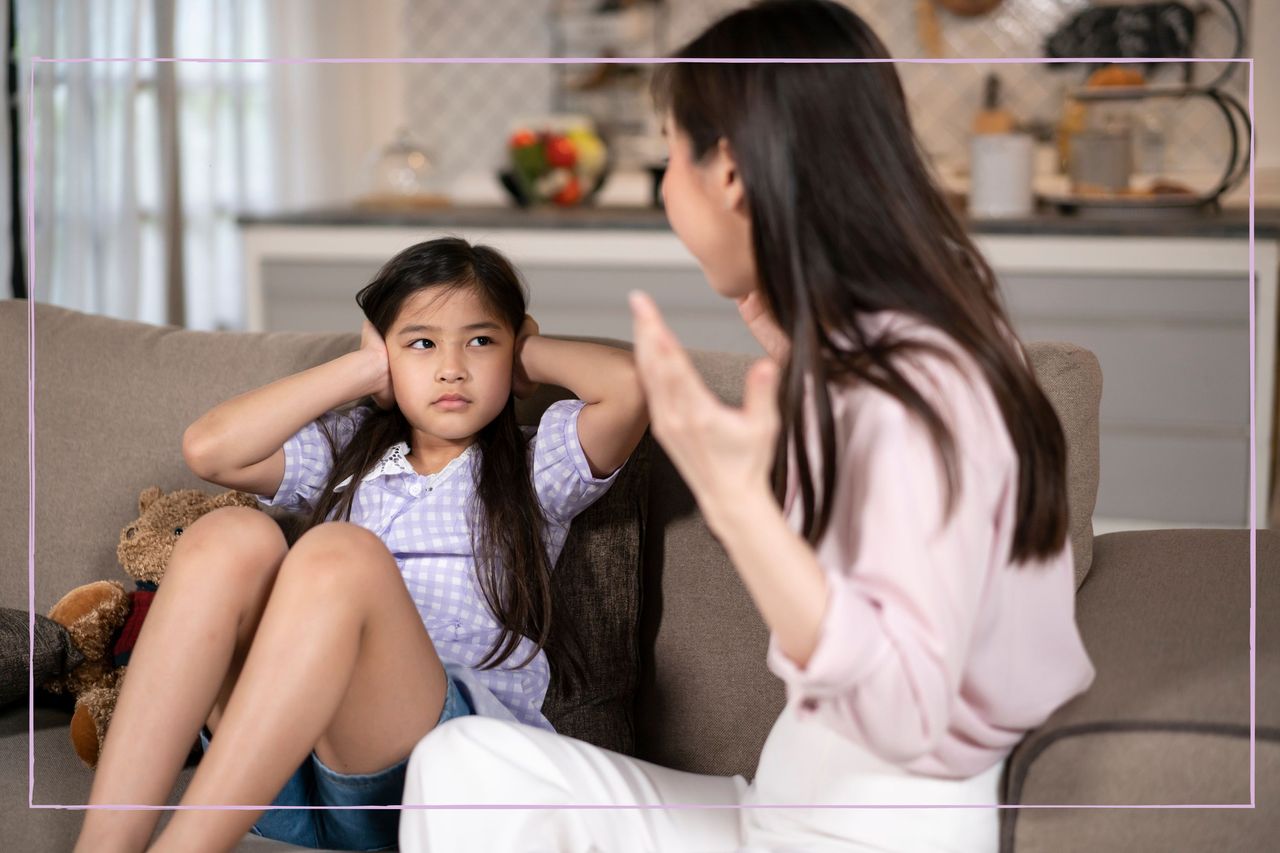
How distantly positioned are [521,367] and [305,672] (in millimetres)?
312

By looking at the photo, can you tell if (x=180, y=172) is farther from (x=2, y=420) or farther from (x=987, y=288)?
(x=987, y=288)

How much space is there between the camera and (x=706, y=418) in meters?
0.71

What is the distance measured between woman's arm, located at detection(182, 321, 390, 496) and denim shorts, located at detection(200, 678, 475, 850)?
0.22 meters

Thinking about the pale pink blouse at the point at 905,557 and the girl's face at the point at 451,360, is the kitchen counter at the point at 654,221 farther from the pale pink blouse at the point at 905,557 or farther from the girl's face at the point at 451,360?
the pale pink blouse at the point at 905,557

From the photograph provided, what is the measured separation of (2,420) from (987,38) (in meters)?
2.63

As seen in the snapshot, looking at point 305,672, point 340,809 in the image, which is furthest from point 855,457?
point 340,809

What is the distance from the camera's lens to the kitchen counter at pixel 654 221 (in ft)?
7.78

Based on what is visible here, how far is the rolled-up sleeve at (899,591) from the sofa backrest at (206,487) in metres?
0.44

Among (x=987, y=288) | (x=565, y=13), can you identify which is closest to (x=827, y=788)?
(x=987, y=288)

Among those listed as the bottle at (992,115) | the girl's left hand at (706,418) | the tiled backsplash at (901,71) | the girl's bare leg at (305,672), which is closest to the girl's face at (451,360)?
the girl's bare leg at (305,672)

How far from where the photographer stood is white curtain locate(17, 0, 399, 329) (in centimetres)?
269

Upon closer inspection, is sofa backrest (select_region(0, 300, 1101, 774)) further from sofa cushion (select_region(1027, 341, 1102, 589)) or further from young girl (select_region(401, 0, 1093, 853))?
young girl (select_region(401, 0, 1093, 853))

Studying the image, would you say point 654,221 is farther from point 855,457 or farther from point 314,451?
point 855,457

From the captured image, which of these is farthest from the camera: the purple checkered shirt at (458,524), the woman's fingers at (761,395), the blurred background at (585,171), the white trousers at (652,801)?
the blurred background at (585,171)
